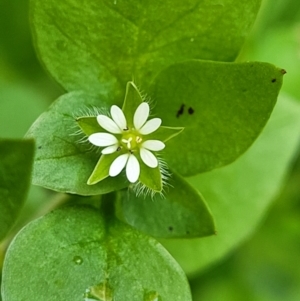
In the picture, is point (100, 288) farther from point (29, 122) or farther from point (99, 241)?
point (29, 122)

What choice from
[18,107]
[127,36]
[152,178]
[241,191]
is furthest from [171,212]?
[18,107]

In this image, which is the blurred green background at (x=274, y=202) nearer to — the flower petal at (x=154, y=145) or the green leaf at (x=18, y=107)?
the green leaf at (x=18, y=107)

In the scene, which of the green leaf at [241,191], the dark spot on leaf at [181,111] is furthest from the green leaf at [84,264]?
the green leaf at [241,191]

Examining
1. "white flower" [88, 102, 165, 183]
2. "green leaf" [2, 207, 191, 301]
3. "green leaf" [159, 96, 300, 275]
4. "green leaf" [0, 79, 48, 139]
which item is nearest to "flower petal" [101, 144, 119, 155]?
"white flower" [88, 102, 165, 183]

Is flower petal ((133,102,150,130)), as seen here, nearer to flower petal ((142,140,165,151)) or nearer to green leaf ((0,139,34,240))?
flower petal ((142,140,165,151))

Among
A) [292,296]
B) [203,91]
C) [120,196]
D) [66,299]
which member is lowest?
[292,296]

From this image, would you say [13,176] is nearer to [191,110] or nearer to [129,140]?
[129,140]

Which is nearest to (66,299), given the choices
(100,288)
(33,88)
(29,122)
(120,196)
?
(100,288)
